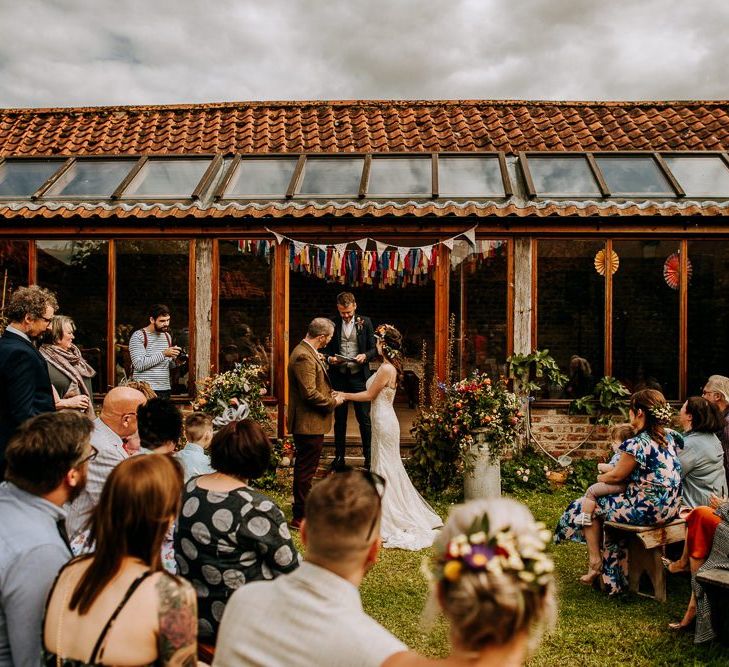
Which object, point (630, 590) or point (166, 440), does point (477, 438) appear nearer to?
point (630, 590)

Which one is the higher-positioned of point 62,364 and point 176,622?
point 62,364

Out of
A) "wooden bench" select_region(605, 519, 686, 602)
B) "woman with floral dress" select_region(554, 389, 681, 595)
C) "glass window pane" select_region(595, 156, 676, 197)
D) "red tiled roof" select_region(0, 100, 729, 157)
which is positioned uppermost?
"red tiled roof" select_region(0, 100, 729, 157)

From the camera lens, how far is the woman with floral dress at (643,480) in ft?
14.6

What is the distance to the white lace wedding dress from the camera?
19.1 ft

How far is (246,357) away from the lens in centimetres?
812

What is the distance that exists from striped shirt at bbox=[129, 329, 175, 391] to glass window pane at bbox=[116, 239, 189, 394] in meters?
0.96

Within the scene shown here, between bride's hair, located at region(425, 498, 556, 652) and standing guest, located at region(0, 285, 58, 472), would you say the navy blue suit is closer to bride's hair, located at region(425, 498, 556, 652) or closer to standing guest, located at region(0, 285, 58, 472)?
standing guest, located at region(0, 285, 58, 472)

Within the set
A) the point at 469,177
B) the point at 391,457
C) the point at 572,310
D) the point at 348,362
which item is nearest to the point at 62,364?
the point at 391,457

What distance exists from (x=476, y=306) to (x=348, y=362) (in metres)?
1.73

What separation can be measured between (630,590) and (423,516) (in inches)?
74.2

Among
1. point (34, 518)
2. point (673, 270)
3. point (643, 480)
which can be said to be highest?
point (673, 270)

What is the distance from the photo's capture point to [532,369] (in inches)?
311

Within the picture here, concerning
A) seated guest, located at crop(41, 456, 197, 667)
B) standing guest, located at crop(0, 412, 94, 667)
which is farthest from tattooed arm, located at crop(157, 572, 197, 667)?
standing guest, located at crop(0, 412, 94, 667)

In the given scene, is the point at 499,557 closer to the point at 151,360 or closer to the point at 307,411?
the point at 307,411
